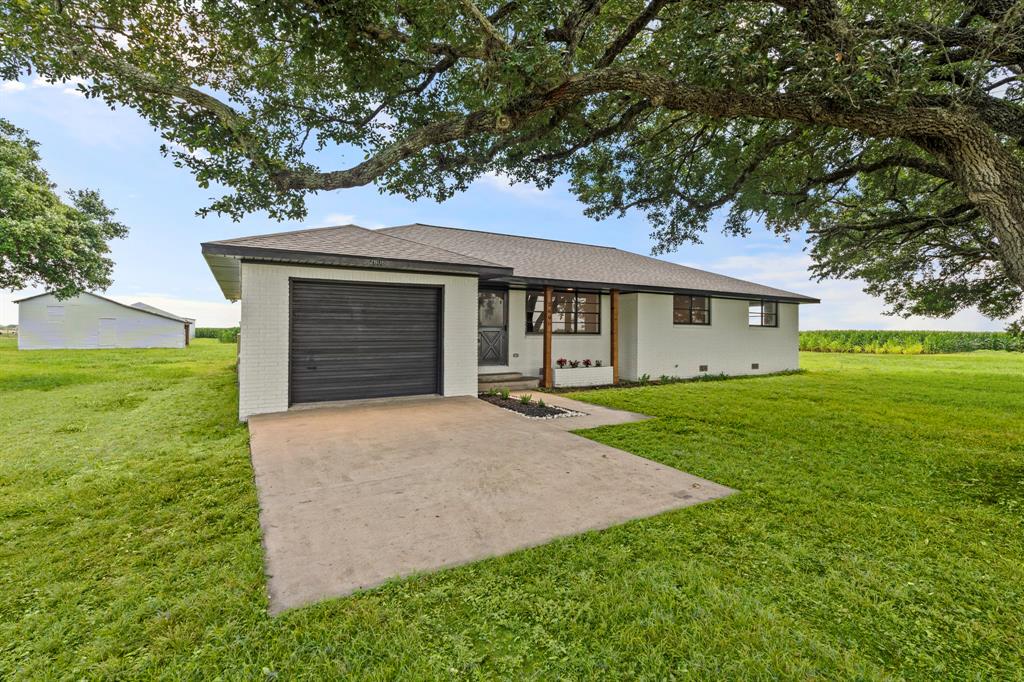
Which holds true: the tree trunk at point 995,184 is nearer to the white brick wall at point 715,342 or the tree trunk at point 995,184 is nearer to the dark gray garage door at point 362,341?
the dark gray garage door at point 362,341

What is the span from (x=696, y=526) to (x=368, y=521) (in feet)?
7.94

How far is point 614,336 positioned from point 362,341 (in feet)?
21.6

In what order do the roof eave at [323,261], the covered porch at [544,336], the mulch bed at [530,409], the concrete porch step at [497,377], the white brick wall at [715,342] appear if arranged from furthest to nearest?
the white brick wall at [715,342] → the covered porch at [544,336] → the concrete porch step at [497,377] → the mulch bed at [530,409] → the roof eave at [323,261]

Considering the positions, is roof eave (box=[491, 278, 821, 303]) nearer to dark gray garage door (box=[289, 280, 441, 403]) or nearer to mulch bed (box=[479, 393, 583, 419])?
dark gray garage door (box=[289, 280, 441, 403])

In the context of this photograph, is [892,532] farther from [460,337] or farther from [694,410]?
[460,337]

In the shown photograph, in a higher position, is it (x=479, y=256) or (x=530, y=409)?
(x=479, y=256)

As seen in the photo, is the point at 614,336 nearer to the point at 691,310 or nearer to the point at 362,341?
the point at 691,310

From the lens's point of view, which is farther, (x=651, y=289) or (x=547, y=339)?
(x=651, y=289)

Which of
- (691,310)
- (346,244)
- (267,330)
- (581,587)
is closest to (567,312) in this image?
(691,310)

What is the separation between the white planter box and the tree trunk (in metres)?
7.59

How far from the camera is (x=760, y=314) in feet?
47.4

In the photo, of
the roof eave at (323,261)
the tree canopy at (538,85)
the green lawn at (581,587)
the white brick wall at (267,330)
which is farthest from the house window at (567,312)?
the green lawn at (581,587)

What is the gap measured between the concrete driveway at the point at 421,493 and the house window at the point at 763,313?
11.3 m

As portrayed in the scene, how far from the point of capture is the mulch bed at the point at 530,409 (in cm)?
711
